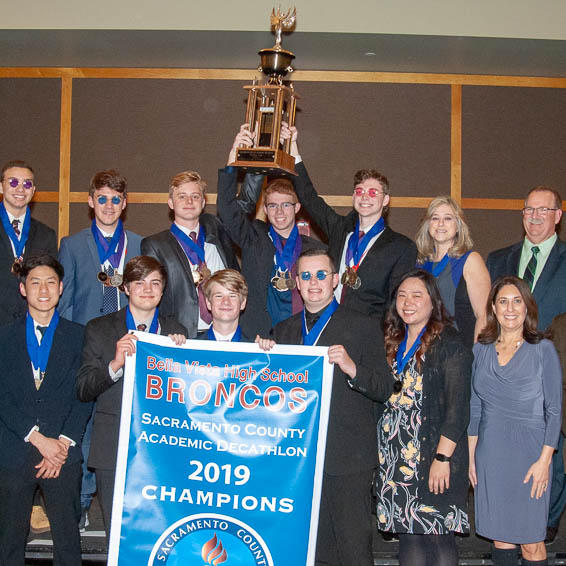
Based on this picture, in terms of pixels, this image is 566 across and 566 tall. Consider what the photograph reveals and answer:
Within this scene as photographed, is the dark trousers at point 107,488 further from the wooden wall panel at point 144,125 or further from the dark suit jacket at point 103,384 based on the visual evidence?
the wooden wall panel at point 144,125

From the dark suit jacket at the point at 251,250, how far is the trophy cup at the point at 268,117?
0.69ft

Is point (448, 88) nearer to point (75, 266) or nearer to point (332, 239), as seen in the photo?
point (332, 239)

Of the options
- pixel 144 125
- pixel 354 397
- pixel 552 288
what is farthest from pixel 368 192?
pixel 144 125

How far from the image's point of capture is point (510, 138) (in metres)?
7.27

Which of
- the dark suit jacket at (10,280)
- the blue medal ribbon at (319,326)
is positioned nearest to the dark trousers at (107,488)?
the blue medal ribbon at (319,326)

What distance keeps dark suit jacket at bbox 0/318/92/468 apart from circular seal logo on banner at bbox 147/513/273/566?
741mm

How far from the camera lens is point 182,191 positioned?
4.72m

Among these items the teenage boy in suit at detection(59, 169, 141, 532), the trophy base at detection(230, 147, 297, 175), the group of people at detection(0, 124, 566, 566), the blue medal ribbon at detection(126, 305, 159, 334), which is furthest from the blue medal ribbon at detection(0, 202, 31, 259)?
the trophy base at detection(230, 147, 297, 175)

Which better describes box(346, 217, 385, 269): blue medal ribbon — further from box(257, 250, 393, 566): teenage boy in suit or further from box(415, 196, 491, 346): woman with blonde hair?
box(257, 250, 393, 566): teenage boy in suit

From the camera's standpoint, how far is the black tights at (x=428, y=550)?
354cm

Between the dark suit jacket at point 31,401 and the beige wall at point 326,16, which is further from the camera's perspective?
the beige wall at point 326,16

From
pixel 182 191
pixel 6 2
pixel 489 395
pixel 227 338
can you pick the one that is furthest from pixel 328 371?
pixel 6 2

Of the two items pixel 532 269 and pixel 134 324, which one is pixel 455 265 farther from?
pixel 134 324

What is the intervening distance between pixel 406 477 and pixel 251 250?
6.46 feet
